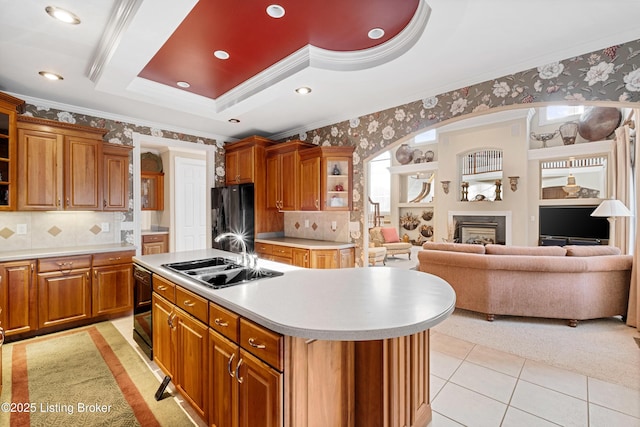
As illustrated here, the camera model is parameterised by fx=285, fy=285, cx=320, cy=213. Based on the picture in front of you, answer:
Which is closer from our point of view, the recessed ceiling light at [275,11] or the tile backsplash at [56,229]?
the recessed ceiling light at [275,11]

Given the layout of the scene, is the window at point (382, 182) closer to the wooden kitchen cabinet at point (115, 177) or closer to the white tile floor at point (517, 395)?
the wooden kitchen cabinet at point (115, 177)

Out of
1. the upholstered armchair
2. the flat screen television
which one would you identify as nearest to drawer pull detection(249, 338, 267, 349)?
the upholstered armchair

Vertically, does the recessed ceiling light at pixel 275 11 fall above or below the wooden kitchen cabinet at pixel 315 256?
above

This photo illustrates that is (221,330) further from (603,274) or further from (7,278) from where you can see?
(603,274)

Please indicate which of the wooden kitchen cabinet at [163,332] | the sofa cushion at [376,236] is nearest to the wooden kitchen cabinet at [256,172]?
the wooden kitchen cabinet at [163,332]

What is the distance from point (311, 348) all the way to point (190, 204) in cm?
591

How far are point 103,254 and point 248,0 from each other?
10.3ft

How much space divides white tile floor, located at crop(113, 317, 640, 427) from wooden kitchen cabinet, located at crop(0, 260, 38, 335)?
140 cm

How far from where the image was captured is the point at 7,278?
9.12ft

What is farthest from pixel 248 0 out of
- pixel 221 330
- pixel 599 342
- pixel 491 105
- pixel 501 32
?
pixel 599 342

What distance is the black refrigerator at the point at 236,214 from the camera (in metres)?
4.39

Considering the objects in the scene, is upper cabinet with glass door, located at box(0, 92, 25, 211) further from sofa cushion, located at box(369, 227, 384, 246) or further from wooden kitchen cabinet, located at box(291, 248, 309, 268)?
sofa cushion, located at box(369, 227, 384, 246)

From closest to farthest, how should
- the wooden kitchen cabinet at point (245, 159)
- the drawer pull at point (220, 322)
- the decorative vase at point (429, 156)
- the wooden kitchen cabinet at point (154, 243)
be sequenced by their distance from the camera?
1. the drawer pull at point (220, 322)
2. the wooden kitchen cabinet at point (245, 159)
3. the wooden kitchen cabinet at point (154, 243)
4. the decorative vase at point (429, 156)

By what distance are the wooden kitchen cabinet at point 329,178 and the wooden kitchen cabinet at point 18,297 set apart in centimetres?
313
